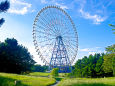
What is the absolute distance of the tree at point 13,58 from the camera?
3324 cm

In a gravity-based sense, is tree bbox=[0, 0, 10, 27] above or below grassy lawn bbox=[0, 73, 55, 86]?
above

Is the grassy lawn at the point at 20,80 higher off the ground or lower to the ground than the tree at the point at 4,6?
lower

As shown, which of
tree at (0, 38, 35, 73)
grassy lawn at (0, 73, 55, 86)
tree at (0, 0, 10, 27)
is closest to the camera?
grassy lawn at (0, 73, 55, 86)

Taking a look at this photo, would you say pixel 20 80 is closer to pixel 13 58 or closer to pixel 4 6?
pixel 4 6

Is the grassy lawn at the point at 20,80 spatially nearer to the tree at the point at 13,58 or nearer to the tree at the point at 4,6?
the tree at the point at 4,6

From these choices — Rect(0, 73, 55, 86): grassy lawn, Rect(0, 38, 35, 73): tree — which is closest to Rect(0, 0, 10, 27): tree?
Rect(0, 73, 55, 86): grassy lawn

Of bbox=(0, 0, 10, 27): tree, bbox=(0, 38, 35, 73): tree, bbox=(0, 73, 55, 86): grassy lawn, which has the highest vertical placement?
bbox=(0, 0, 10, 27): tree

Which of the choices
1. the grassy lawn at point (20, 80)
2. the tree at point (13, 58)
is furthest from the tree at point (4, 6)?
the tree at point (13, 58)

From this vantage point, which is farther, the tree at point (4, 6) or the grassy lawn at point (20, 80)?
the tree at point (4, 6)

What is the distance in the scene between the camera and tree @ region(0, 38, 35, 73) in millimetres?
33244

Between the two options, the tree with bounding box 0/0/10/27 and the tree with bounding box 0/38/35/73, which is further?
the tree with bounding box 0/38/35/73

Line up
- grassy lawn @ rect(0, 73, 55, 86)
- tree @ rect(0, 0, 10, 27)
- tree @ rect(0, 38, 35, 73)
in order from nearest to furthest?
grassy lawn @ rect(0, 73, 55, 86)
tree @ rect(0, 0, 10, 27)
tree @ rect(0, 38, 35, 73)

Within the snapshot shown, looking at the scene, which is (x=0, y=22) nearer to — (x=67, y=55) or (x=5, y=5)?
(x=5, y=5)

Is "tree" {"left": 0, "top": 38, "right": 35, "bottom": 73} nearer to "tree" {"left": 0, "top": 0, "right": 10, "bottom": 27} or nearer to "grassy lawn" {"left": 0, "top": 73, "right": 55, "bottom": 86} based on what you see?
"grassy lawn" {"left": 0, "top": 73, "right": 55, "bottom": 86}
